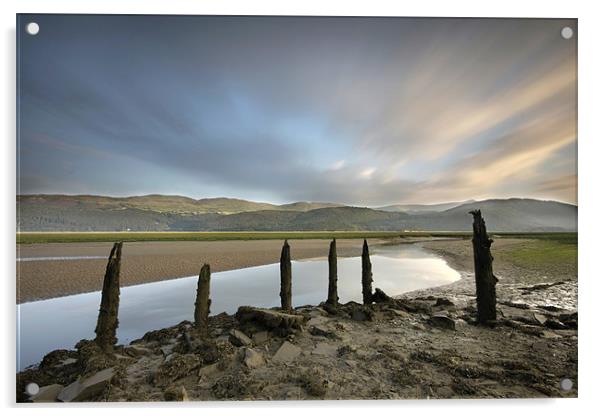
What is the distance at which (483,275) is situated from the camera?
5.67 metres

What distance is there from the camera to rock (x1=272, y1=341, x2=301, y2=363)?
4.14 meters

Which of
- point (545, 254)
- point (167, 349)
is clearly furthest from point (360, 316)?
point (545, 254)

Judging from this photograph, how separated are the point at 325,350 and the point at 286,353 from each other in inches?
28.2

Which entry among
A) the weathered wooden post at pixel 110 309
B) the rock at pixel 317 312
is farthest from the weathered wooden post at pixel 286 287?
the weathered wooden post at pixel 110 309

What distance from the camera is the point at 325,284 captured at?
10797 millimetres

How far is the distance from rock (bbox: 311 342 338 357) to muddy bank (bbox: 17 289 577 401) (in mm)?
20

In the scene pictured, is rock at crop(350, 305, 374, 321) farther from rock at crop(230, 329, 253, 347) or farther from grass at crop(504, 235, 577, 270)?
grass at crop(504, 235, 577, 270)

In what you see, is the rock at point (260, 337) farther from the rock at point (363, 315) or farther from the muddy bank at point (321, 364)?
the rock at point (363, 315)

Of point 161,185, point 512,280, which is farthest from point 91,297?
point 512,280

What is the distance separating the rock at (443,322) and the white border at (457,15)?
1.43m

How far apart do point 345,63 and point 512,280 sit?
30.2 ft

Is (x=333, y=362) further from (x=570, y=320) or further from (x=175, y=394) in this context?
(x=570, y=320)

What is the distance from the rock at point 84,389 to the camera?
3.80 m

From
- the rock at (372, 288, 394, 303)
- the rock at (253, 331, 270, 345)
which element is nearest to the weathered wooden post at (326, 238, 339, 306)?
the rock at (372, 288, 394, 303)
